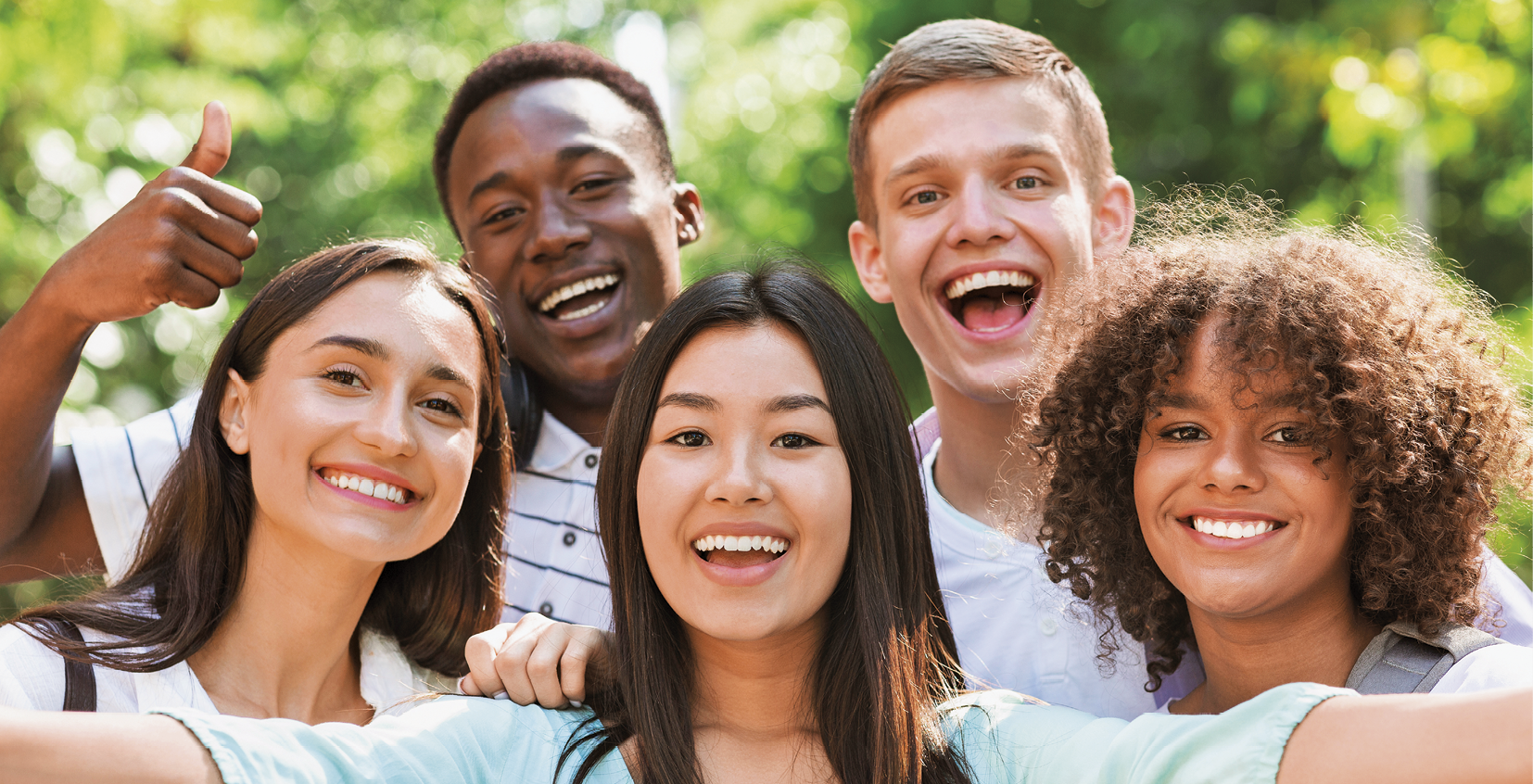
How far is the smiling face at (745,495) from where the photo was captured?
8.82ft

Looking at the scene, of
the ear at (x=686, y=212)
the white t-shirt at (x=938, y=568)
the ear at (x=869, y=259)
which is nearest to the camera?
the white t-shirt at (x=938, y=568)

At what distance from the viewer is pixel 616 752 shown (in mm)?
2703

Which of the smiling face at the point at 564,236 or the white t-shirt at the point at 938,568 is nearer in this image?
the white t-shirt at the point at 938,568

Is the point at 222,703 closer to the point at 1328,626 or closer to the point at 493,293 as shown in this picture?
the point at 493,293

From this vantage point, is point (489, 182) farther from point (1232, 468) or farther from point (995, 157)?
point (1232, 468)

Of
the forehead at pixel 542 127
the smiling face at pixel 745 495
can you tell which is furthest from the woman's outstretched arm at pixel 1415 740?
the forehead at pixel 542 127

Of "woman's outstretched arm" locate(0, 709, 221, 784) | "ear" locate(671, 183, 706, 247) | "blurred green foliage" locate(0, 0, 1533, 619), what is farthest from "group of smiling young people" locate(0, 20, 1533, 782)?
"blurred green foliage" locate(0, 0, 1533, 619)

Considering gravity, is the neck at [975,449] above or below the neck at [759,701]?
above

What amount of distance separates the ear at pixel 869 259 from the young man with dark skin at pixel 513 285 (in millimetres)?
650

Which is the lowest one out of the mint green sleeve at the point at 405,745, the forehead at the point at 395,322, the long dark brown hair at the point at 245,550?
the mint green sleeve at the point at 405,745

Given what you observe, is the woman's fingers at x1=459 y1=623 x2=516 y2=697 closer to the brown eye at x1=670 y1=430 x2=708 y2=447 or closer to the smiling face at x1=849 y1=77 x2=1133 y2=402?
the brown eye at x1=670 y1=430 x2=708 y2=447

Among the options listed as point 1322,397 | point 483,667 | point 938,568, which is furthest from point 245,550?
point 1322,397

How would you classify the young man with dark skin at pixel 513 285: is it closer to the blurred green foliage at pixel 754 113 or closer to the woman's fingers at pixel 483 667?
the woman's fingers at pixel 483 667

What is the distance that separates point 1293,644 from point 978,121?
1711mm
